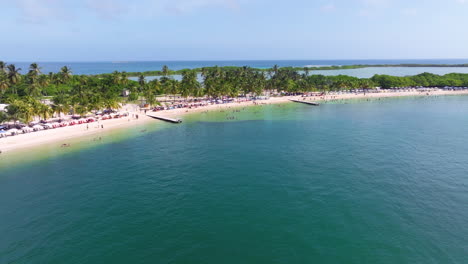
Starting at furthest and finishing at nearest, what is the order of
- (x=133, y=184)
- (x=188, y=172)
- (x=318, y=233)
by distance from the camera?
(x=188, y=172) → (x=133, y=184) → (x=318, y=233)

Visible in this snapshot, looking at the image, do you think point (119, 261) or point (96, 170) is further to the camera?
point (96, 170)

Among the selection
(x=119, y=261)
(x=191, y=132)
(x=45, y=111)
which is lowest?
(x=119, y=261)

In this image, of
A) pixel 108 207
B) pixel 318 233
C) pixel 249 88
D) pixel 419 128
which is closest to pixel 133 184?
pixel 108 207

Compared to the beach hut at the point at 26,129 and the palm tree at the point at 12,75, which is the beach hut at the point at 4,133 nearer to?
the beach hut at the point at 26,129

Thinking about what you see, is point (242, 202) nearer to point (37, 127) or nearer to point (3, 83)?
point (37, 127)

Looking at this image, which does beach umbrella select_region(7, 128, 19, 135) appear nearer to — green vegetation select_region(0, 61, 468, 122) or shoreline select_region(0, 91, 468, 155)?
shoreline select_region(0, 91, 468, 155)

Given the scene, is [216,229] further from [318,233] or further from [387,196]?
[387,196]
